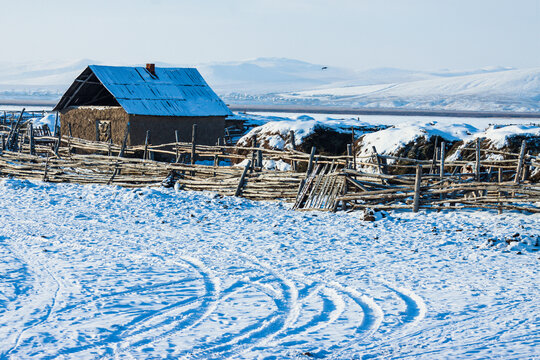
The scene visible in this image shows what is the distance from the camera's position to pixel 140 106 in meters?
20.8

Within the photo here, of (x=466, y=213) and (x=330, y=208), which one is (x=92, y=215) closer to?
(x=330, y=208)

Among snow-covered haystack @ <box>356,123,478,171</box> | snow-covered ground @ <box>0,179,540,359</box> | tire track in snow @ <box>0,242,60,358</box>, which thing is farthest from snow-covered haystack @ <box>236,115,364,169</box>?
tire track in snow @ <box>0,242,60,358</box>

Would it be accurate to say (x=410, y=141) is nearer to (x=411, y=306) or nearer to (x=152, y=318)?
(x=411, y=306)

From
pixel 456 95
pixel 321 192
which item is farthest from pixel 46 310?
pixel 456 95

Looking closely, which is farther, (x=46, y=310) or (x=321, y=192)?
(x=321, y=192)

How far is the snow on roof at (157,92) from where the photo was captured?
68.4ft

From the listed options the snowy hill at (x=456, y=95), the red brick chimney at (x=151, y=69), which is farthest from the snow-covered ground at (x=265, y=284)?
the snowy hill at (x=456, y=95)

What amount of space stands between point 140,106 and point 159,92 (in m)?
1.37

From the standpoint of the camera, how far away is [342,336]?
17.3ft

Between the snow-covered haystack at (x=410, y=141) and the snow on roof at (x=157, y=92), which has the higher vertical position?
the snow on roof at (x=157, y=92)

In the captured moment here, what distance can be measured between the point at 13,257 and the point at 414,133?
507 inches

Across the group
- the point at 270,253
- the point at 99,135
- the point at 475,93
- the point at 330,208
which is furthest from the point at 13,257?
the point at 475,93

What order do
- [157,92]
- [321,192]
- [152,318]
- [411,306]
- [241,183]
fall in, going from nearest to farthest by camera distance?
[152,318], [411,306], [321,192], [241,183], [157,92]

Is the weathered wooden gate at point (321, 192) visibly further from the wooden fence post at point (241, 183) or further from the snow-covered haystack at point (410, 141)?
the snow-covered haystack at point (410, 141)
